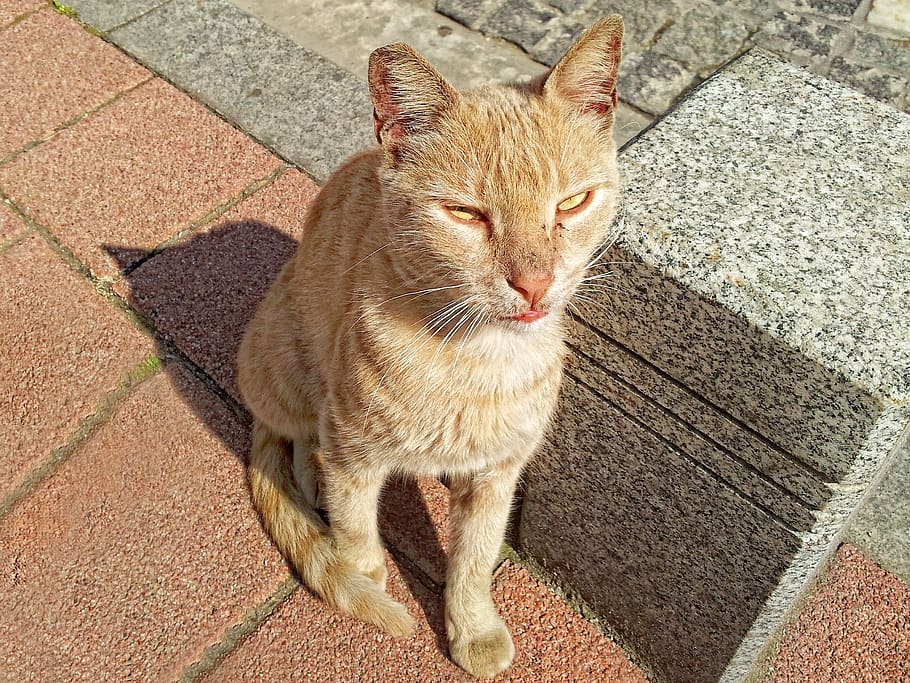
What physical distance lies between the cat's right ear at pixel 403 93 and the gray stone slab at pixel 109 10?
3255 mm

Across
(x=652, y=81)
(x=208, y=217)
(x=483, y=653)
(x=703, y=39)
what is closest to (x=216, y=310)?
(x=208, y=217)

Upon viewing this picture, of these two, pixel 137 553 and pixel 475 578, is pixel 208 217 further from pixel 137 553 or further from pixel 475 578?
pixel 475 578

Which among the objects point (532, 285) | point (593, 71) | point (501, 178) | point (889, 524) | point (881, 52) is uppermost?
point (593, 71)

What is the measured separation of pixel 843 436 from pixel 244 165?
2.87 meters

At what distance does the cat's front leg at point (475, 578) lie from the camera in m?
2.20

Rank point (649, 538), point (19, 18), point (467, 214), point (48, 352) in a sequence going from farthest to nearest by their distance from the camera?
point (19, 18) → point (48, 352) → point (649, 538) → point (467, 214)

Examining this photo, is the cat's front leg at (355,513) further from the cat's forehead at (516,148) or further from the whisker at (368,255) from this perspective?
the cat's forehead at (516,148)

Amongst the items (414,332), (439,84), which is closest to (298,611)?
(414,332)

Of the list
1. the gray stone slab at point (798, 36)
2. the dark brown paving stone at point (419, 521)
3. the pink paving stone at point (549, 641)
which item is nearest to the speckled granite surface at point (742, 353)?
the pink paving stone at point (549, 641)

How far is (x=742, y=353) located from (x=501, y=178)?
599 millimetres

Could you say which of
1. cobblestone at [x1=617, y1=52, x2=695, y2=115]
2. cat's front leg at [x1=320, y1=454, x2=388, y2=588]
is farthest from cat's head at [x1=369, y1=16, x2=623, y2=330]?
cobblestone at [x1=617, y1=52, x2=695, y2=115]

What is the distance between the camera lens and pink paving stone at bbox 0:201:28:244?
10.7 ft

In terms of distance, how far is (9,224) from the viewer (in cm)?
328

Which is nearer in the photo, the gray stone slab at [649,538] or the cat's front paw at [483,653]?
the gray stone slab at [649,538]
